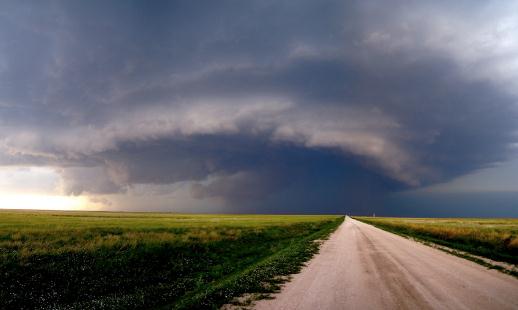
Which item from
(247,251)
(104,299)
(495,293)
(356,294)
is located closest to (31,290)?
(104,299)

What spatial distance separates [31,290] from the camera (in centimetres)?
1298

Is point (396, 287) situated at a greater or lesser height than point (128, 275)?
greater

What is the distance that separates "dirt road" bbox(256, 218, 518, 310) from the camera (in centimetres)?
986

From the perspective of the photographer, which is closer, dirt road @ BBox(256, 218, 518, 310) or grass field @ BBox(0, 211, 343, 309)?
dirt road @ BBox(256, 218, 518, 310)

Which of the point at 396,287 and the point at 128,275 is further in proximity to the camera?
the point at 128,275

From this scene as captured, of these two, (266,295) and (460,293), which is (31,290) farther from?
(460,293)

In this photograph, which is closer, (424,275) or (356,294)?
(356,294)

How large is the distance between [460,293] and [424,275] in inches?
128

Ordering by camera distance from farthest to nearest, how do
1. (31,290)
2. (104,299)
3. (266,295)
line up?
1. (31,290)
2. (104,299)
3. (266,295)

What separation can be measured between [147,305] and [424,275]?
474 inches

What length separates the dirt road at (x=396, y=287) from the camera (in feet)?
32.3

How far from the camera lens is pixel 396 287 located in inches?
472

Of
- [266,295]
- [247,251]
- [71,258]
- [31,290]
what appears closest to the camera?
[266,295]

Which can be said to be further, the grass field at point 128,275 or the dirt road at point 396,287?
the grass field at point 128,275
